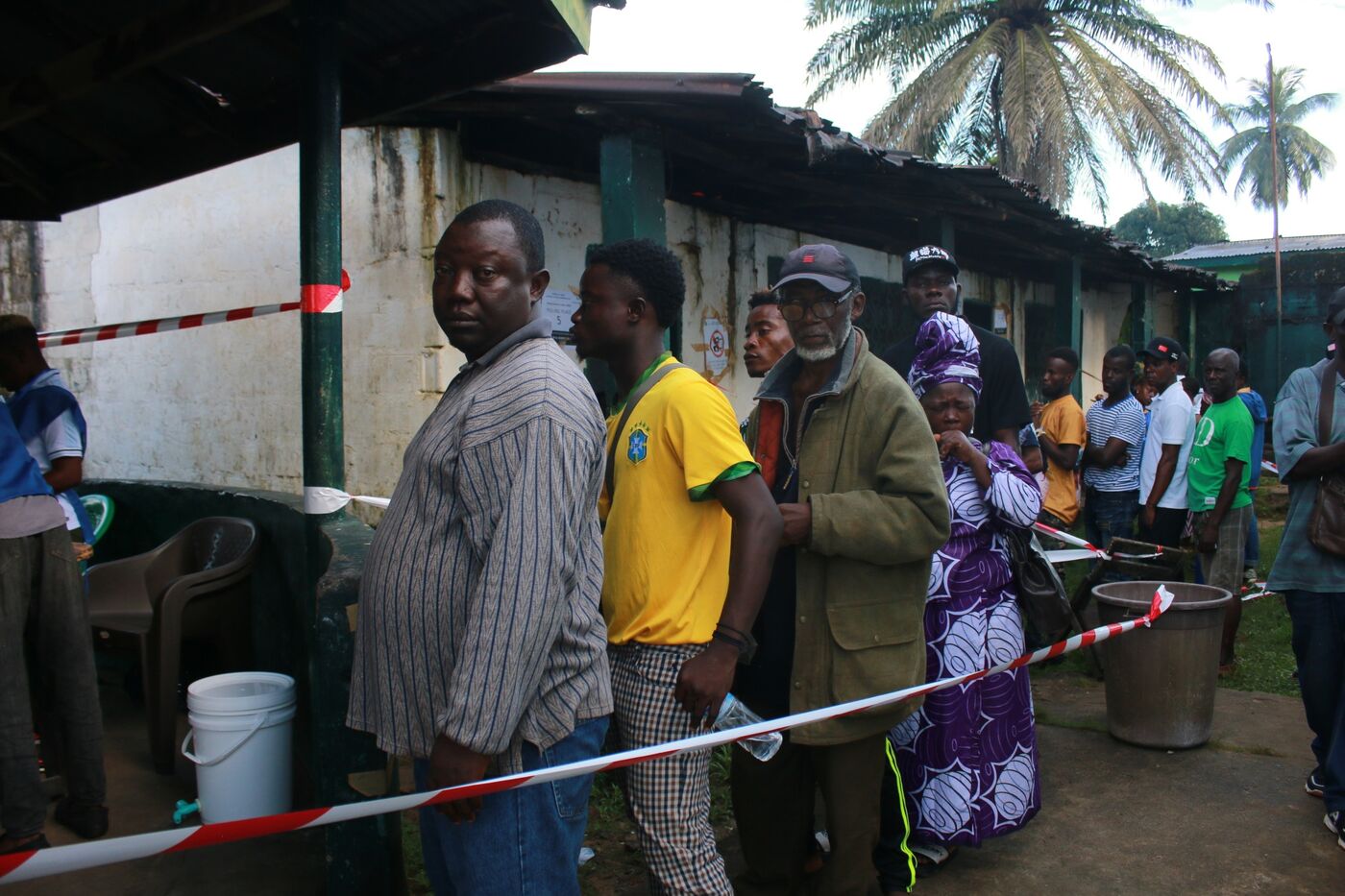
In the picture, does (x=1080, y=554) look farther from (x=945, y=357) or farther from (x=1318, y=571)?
(x=945, y=357)

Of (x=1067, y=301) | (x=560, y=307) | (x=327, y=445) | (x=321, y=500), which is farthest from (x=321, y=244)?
(x=1067, y=301)

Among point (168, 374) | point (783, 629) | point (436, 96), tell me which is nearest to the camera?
point (783, 629)

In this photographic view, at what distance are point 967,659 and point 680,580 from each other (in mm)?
1288

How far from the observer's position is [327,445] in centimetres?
333

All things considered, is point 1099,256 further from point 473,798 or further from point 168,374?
point 473,798

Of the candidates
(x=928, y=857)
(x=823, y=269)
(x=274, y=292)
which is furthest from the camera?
(x=274, y=292)

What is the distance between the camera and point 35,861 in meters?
1.63

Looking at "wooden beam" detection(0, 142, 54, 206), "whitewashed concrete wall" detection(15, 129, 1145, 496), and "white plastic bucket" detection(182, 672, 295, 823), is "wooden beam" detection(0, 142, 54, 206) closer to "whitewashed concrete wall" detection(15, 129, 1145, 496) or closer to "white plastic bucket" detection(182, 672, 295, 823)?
"whitewashed concrete wall" detection(15, 129, 1145, 496)

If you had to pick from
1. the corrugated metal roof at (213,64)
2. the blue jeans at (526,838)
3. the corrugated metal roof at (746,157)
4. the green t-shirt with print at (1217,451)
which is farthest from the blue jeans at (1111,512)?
the blue jeans at (526,838)

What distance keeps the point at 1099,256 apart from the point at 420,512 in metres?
12.3

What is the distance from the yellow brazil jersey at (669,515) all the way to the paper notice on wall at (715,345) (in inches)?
222

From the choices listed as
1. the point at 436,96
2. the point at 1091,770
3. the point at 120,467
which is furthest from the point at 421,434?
the point at 120,467

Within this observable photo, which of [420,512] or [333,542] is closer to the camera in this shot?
[420,512]

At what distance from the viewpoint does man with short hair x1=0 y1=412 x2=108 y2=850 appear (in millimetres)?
3404
